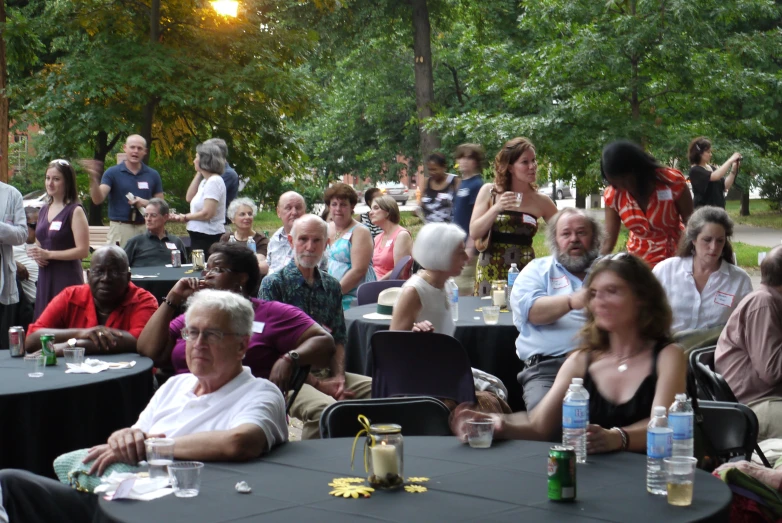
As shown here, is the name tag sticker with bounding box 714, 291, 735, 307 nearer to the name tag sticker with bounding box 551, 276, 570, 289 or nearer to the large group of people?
the large group of people

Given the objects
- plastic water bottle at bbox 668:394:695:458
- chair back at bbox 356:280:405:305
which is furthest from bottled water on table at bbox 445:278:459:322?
plastic water bottle at bbox 668:394:695:458

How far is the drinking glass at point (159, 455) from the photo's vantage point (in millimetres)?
2994

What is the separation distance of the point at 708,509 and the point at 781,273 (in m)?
2.31

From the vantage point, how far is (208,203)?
35.0 feet

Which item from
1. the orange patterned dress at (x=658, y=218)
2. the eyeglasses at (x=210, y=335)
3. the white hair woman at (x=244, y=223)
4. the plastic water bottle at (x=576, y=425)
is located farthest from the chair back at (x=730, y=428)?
the white hair woman at (x=244, y=223)

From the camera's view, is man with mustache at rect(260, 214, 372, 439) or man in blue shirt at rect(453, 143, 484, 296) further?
man in blue shirt at rect(453, 143, 484, 296)

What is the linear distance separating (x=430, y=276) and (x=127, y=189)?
726 centimetres

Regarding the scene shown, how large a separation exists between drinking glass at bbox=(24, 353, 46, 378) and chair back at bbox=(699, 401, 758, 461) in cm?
313

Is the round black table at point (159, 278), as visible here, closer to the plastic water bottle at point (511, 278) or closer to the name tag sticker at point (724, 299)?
the plastic water bottle at point (511, 278)

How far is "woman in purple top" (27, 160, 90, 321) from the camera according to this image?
7.88 metres

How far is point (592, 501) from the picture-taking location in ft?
8.95

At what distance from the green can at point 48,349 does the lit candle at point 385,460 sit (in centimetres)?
277

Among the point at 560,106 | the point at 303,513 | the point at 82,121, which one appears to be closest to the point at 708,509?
the point at 303,513

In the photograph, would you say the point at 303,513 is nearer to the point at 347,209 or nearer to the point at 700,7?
the point at 347,209
